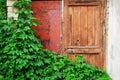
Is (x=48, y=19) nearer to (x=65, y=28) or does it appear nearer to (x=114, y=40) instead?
(x=65, y=28)

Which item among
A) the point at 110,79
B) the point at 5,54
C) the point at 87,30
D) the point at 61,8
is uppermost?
the point at 61,8

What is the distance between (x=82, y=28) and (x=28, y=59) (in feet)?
4.74

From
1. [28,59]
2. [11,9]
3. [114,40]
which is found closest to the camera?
[28,59]

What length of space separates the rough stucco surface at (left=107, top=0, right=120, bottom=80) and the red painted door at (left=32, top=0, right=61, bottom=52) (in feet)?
3.89

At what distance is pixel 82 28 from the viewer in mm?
7781

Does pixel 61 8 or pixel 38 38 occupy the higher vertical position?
pixel 61 8

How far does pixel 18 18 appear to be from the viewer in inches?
294

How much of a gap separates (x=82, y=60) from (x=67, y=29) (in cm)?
79

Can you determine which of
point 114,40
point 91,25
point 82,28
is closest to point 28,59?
point 82,28

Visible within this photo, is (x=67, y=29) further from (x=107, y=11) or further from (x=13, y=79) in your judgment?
(x=13, y=79)

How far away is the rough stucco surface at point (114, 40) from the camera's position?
768cm

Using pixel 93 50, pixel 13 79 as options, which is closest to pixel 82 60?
pixel 93 50

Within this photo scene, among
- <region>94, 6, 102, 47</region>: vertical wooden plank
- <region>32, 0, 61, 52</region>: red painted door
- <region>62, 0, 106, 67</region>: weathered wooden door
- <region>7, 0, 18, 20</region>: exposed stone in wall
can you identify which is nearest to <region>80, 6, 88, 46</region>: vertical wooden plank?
<region>62, 0, 106, 67</region>: weathered wooden door

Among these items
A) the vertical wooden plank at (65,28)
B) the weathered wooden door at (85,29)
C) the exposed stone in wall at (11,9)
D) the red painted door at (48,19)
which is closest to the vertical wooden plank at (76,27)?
the weathered wooden door at (85,29)
